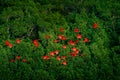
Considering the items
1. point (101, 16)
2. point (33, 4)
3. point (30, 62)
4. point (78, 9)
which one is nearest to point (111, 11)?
point (101, 16)

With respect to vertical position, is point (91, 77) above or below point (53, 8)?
below

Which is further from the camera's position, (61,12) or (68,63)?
(61,12)

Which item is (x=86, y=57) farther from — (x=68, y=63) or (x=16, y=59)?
(x=16, y=59)

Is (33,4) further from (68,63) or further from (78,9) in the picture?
(68,63)

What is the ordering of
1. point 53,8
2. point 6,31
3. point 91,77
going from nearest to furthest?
point 91,77
point 6,31
point 53,8

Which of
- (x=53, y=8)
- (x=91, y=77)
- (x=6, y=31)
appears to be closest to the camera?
(x=91, y=77)

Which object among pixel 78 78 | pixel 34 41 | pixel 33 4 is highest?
pixel 33 4
